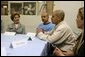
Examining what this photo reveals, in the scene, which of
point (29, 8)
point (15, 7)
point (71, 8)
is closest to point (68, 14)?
point (71, 8)

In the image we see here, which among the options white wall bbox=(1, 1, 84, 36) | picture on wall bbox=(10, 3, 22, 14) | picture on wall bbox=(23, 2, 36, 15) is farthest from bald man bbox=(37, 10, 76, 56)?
picture on wall bbox=(10, 3, 22, 14)

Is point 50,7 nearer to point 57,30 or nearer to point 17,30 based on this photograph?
point 17,30

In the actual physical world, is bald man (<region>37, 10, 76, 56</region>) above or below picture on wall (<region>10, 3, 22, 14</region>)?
below

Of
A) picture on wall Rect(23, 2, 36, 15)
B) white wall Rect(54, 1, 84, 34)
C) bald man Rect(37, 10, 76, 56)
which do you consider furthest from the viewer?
picture on wall Rect(23, 2, 36, 15)

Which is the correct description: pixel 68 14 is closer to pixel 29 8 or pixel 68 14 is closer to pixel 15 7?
pixel 29 8

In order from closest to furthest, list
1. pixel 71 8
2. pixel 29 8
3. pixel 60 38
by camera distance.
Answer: pixel 60 38 < pixel 71 8 < pixel 29 8

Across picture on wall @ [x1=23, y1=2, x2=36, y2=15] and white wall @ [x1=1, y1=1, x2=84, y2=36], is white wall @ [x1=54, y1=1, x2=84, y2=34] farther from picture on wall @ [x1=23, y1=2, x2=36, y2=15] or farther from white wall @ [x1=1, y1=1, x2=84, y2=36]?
picture on wall @ [x1=23, y1=2, x2=36, y2=15]

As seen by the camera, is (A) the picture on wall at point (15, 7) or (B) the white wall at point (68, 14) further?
(A) the picture on wall at point (15, 7)

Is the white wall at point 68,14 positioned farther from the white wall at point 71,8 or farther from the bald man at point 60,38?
the bald man at point 60,38

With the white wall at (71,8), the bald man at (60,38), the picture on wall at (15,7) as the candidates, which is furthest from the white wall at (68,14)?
the bald man at (60,38)

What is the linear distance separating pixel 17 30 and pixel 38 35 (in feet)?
2.83

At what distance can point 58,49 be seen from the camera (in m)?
2.49

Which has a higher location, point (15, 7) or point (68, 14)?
point (15, 7)

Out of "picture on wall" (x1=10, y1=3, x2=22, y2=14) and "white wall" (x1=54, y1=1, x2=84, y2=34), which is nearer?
"white wall" (x1=54, y1=1, x2=84, y2=34)
